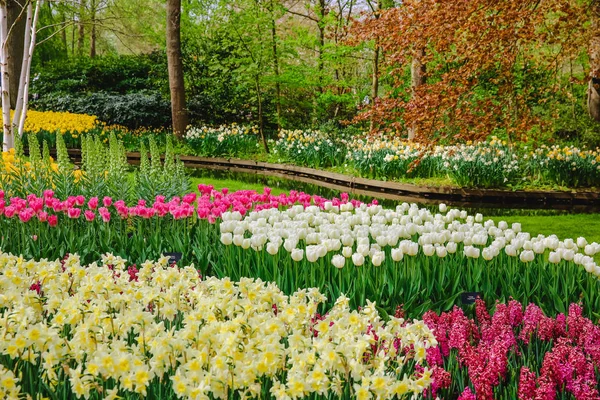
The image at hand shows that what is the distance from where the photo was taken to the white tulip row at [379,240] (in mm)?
4102

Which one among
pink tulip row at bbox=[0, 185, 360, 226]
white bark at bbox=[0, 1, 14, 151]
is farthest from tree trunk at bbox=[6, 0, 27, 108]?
pink tulip row at bbox=[0, 185, 360, 226]

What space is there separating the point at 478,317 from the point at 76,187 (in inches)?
179

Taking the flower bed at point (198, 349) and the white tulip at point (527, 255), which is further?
the white tulip at point (527, 255)

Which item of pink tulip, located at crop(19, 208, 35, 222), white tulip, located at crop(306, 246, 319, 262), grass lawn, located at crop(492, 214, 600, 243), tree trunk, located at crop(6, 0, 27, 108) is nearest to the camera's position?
white tulip, located at crop(306, 246, 319, 262)

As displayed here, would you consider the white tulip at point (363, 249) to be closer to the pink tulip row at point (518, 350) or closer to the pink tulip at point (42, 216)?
the pink tulip row at point (518, 350)

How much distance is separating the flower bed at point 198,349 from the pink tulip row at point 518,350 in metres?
0.23

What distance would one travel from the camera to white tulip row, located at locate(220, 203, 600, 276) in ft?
13.5

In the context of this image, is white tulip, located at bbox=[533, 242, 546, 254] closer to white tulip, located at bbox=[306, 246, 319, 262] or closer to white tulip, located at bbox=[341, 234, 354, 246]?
white tulip, located at bbox=[341, 234, 354, 246]

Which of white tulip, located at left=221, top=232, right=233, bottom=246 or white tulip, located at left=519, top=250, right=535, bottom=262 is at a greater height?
white tulip, located at left=221, top=232, right=233, bottom=246

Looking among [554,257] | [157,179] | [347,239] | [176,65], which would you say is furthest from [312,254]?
[176,65]

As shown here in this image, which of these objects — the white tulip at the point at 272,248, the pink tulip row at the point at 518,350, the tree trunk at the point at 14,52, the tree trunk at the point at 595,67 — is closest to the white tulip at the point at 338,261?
the white tulip at the point at 272,248

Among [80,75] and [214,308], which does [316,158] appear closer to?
[214,308]

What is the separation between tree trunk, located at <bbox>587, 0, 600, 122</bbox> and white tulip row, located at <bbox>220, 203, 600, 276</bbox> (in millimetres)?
4433

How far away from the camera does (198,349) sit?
2412 mm
